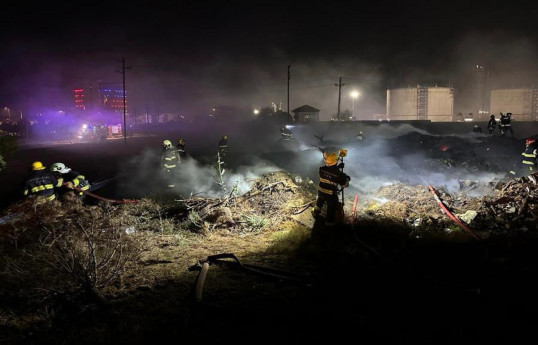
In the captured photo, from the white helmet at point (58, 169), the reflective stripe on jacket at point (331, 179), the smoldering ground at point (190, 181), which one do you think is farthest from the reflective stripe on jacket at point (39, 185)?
the reflective stripe on jacket at point (331, 179)

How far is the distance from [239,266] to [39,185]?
16.2 feet

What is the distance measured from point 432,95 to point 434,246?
52887 millimetres

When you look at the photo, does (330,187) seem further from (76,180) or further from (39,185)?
(39,185)

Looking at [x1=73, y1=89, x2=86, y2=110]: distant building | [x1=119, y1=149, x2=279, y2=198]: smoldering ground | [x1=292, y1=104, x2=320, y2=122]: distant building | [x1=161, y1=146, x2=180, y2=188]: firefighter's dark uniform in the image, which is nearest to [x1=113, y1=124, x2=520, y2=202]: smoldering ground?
[x1=119, y1=149, x2=279, y2=198]: smoldering ground

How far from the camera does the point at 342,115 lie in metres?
61.5

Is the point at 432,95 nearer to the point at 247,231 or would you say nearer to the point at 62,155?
the point at 62,155

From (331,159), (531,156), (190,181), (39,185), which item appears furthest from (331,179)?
(531,156)

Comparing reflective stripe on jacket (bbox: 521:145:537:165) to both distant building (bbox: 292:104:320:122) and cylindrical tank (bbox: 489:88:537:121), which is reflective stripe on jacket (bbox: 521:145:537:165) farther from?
cylindrical tank (bbox: 489:88:537:121)

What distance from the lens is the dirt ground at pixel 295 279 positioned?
3.54 m

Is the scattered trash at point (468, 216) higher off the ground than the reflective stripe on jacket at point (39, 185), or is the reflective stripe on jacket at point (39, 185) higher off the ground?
the reflective stripe on jacket at point (39, 185)

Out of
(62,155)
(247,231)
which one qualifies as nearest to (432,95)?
(62,155)

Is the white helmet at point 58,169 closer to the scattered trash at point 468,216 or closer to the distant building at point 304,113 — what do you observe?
the scattered trash at point 468,216

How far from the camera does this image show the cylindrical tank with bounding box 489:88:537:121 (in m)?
50.3

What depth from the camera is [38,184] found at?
7031mm
